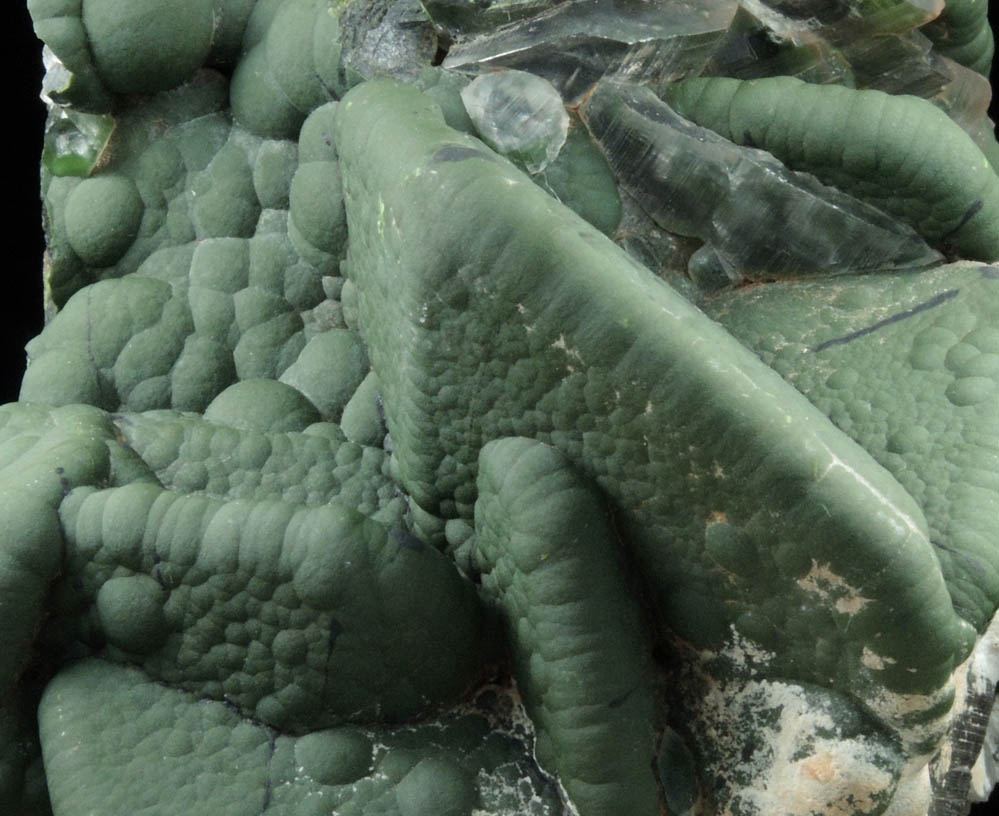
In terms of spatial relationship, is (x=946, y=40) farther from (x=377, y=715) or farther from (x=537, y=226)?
(x=377, y=715)

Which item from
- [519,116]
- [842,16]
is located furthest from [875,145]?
[519,116]

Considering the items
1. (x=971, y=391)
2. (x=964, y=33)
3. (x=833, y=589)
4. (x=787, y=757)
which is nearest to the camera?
(x=833, y=589)

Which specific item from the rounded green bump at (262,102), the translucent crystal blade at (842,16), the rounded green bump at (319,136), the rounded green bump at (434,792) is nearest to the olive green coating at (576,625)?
the rounded green bump at (434,792)

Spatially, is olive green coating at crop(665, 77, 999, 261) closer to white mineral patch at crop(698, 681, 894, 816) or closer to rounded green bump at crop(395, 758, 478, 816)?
white mineral patch at crop(698, 681, 894, 816)

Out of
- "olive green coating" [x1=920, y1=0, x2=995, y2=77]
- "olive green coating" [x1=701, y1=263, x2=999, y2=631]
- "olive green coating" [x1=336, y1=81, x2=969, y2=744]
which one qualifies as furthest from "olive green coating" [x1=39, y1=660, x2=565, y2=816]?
"olive green coating" [x1=920, y1=0, x2=995, y2=77]

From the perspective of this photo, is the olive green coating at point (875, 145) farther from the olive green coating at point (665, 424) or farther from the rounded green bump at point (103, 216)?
the rounded green bump at point (103, 216)

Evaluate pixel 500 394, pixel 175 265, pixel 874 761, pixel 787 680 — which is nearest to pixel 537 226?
pixel 500 394

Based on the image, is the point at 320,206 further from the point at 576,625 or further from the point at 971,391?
the point at 971,391
